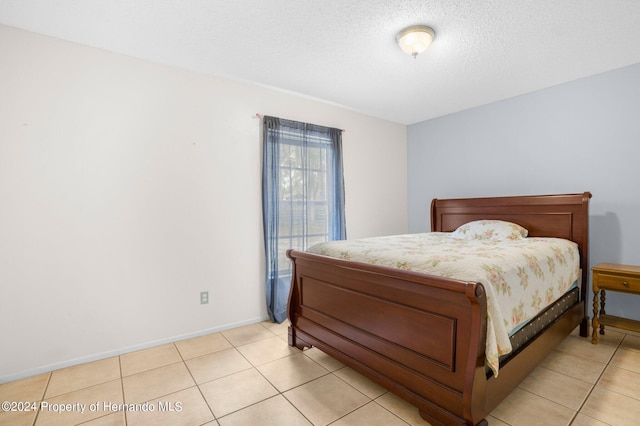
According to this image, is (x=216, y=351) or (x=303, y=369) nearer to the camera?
(x=303, y=369)

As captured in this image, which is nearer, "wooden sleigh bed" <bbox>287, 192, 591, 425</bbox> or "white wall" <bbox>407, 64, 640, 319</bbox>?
"wooden sleigh bed" <bbox>287, 192, 591, 425</bbox>

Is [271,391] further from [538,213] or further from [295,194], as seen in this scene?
[538,213]

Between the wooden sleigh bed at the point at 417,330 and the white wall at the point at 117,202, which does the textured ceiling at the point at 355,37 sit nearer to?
the white wall at the point at 117,202

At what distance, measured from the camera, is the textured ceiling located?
1928mm

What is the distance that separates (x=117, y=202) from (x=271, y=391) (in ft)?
6.11

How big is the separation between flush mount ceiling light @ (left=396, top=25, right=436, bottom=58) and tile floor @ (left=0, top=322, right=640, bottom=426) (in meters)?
2.35

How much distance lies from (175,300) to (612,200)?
162 inches

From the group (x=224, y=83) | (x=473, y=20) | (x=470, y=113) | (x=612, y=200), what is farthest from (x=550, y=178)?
(x=224, y=83)

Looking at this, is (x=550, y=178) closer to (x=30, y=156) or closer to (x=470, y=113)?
(x=470, y=113)

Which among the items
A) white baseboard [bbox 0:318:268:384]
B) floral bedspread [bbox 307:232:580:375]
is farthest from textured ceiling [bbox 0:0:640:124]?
white baseboard [bbox 0:318:268:384]

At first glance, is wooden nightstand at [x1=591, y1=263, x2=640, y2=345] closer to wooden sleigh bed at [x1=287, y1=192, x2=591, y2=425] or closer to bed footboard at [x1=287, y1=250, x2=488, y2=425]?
wooden sleigh bed at [x1=287, y1=192, x2=591, y2=425]

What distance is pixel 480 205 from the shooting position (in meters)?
3.62

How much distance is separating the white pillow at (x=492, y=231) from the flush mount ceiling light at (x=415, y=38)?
1.88 m

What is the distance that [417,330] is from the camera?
5.36 feet
